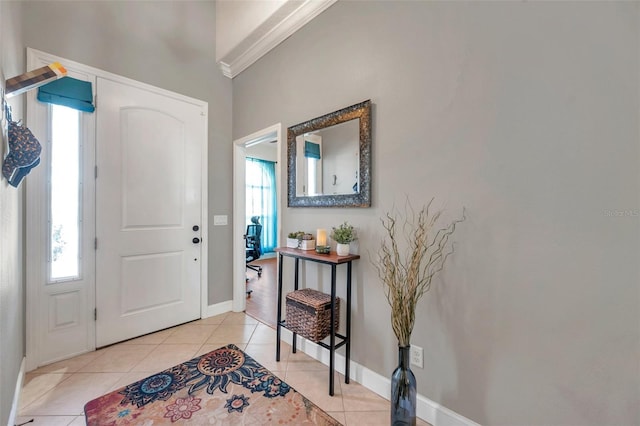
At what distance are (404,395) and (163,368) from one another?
1.83 m

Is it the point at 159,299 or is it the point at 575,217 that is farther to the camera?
the point at 159,299

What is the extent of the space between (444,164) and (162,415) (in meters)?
2.24

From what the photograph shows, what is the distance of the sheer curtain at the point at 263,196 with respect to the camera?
640 cm

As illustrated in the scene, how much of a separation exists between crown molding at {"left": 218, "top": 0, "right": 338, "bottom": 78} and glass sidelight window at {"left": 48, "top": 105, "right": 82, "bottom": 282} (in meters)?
1.61

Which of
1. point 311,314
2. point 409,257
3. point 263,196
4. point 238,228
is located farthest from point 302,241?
point 263,196

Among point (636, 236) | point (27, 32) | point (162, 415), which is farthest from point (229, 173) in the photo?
point (636, 236)

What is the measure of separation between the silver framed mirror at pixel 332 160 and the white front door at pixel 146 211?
1.25 meters

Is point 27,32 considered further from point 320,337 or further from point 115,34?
point 320,337

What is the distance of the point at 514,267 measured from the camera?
125 cm

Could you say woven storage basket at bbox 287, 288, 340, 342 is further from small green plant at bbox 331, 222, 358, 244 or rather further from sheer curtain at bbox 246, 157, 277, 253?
sheer curtain at bbox 246, 157, 277, 253

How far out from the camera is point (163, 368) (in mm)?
2043

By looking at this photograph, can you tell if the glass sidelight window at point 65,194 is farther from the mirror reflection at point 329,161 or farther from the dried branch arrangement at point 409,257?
the dried branch arrangement at point 409,257

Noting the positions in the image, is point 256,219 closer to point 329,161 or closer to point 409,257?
point 329,161

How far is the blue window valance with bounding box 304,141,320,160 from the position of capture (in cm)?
219
